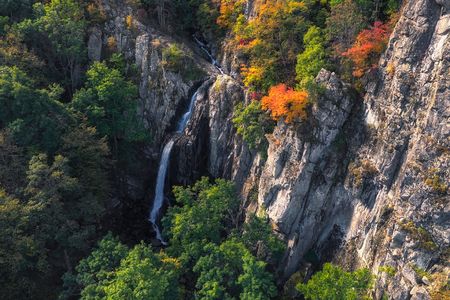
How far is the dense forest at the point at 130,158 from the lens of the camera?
2938cm

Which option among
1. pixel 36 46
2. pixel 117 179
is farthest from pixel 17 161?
pixel 36 46

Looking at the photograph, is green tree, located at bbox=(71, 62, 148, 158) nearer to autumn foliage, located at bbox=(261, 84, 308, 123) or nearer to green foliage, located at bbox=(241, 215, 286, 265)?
autumn foliage, located at bbox=(261, 84, 308, 123)

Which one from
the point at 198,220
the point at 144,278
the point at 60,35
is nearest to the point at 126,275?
the point at 144,278

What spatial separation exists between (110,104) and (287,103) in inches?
770

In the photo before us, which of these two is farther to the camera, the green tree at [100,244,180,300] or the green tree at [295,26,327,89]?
the green tree at [295,26,327,89]

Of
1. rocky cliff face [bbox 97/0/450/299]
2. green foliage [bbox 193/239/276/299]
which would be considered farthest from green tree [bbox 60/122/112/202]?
green foliage [bbox 193/239/276/299]

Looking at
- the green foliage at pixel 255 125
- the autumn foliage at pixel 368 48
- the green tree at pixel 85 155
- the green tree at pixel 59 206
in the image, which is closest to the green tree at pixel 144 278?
the green tree at pixel 59 206

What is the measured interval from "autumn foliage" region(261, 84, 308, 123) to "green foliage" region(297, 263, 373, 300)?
11640 mm

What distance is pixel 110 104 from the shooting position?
137 feet

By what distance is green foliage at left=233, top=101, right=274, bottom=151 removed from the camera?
35.4 metres

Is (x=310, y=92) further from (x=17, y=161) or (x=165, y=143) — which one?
(x=17, y=161)

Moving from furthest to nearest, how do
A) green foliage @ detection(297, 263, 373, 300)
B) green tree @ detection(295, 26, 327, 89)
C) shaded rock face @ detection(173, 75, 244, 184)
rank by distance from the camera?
shaded rock face @ detection(173, 75, 244, 184), green tree @ detection(295, 26, 327, 89), green foliage @ detection(297, 263, 373, 300)

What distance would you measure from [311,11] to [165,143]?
19967 mm

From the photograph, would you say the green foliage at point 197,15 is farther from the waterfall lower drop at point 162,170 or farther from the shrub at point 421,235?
the shrub at point 421,235
